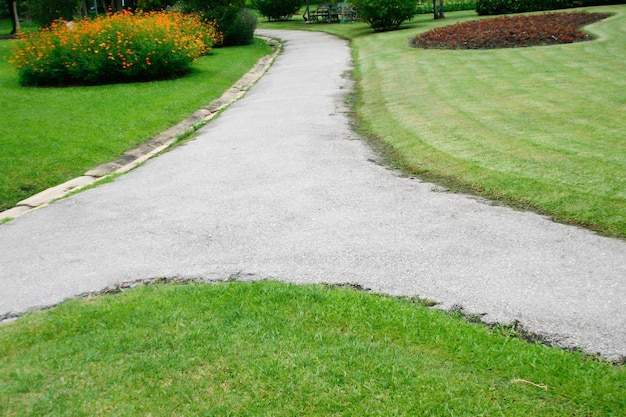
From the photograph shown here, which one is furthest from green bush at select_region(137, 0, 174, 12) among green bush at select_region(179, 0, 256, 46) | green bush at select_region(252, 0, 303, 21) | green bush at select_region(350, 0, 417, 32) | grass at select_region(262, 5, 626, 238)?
grass at select_region(262, 5, 626, 238)

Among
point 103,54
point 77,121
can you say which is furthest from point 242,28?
point 77,121

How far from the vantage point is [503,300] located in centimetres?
425

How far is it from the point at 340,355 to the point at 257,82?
14777 millimetres

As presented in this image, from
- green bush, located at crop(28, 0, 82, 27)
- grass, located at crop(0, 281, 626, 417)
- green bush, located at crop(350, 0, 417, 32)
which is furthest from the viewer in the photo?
green bush, located at crop(350, 0, 417, 32)

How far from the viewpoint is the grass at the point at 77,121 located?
29.0 feet

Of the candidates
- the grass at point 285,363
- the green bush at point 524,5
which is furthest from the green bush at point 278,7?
the grass at point 285,363

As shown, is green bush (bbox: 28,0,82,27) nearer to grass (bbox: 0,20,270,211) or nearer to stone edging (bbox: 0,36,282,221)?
grass (bbox: 0,20,270,211)

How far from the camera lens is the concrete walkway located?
4328mm

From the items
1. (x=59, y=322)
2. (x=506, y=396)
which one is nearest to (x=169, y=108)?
(x=59, y=322)

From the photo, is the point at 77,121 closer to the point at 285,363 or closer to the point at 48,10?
the point at 285,363

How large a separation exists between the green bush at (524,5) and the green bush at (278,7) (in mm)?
18633

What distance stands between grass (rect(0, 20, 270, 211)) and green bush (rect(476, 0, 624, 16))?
1796 centimetres

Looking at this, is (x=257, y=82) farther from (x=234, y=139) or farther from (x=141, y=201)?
(x=141, y=201)

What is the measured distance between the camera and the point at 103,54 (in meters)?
16.0
